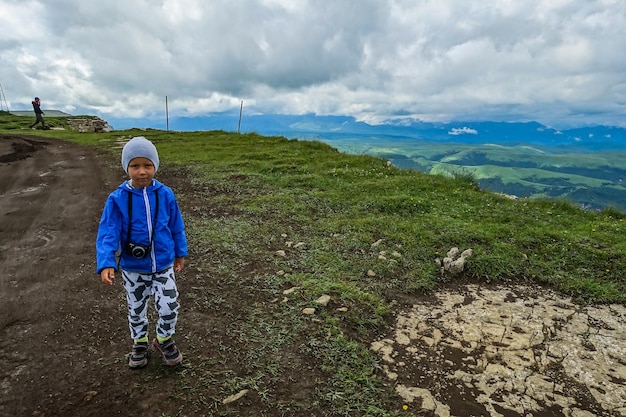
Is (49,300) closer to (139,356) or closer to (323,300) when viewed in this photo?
(139,356)

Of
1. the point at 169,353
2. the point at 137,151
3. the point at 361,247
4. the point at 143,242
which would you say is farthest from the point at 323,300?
the point at 137,151

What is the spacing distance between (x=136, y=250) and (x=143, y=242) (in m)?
0.11

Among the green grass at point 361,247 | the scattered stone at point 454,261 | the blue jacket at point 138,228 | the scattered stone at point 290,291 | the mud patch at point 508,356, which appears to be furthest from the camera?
the scattered stone at point 454,261

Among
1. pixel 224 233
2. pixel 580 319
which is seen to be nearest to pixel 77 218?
pixel 224 233

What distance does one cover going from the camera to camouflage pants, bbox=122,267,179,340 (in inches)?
158

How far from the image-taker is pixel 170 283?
4074 mm

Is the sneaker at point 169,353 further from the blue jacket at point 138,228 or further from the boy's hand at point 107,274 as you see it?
the boy's hand at point 107,274

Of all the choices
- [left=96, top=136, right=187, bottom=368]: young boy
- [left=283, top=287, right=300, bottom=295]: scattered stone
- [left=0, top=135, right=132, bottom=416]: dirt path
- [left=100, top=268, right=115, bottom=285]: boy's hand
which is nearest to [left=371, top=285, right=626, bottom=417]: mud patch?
[left=283, top=287, right=300, bottom=295]: scattered stone

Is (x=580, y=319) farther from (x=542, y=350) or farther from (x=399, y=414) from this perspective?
(x=399, y=414)

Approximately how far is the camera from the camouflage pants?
240 mm

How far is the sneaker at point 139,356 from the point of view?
13.5ft

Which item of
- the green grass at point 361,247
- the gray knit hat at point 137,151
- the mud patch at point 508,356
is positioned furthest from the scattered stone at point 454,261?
the gray knit hat at point 137,151

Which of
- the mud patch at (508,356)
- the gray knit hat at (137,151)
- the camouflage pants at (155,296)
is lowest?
the mud patch at (508,356)

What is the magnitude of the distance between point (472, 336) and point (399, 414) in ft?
6.34
